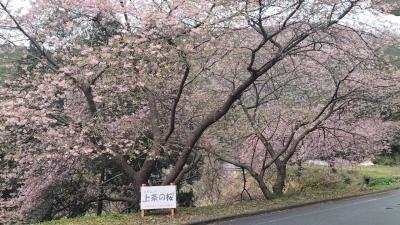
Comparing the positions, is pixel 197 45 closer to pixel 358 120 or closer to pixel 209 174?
pixel 209 174

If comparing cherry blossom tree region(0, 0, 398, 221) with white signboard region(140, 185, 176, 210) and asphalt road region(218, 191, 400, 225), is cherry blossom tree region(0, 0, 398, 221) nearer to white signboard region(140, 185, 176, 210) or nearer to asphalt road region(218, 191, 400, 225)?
white signboard region(140, 185, 176, 210)

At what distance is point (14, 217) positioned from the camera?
54.0 feet

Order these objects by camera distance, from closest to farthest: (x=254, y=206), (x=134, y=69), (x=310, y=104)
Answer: (x=134, y=69)
(x=254, y=206)
(x=310, y=104)

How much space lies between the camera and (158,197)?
1261cm

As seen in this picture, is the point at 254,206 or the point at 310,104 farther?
the point at 310,104

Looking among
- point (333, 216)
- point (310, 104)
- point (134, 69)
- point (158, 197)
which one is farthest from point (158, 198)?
point (310, 104)

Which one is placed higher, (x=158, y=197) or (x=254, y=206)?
(x=158, y=197)

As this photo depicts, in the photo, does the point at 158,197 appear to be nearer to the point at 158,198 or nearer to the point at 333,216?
the point at 158,198

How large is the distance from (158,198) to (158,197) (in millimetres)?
Answer: 28

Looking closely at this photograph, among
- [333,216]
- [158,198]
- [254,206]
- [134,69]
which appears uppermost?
[134,69]

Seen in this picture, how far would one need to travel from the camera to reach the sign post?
12.4m

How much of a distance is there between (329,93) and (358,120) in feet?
10.3

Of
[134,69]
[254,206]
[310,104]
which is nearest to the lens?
[134,69]

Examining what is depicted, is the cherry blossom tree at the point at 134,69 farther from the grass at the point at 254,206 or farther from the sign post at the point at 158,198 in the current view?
the grass at the point at 254,206
